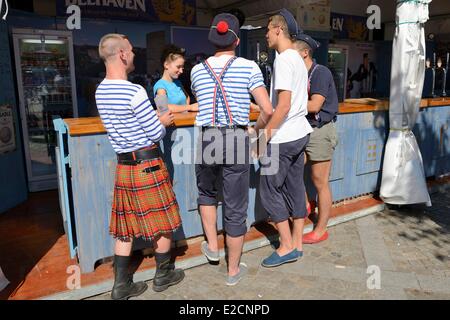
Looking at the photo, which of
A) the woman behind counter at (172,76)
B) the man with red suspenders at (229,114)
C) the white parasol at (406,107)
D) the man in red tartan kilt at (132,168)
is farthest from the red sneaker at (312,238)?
the woman behind counter at (172,76)

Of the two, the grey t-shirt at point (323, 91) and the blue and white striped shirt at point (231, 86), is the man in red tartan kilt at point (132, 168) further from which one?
the grey t-shirt at point (323, 91)

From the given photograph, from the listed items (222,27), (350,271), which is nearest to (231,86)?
(222,27)

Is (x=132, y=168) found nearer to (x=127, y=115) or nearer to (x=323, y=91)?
(x=127, y=115)

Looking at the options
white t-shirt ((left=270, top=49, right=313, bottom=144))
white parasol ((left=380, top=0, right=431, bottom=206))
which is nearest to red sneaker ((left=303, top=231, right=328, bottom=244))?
white t-shirt ((left=270, top=49, right=313, bottom=144))

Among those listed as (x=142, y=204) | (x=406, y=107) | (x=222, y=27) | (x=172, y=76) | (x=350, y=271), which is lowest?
(x=350, y=271)

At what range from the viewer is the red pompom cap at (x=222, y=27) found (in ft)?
8.54

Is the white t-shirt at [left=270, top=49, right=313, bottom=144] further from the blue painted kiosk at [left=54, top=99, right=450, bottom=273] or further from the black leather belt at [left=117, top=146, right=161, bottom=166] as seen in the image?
the black leather belt at [left=117, top=146, right=161, bottom=166]

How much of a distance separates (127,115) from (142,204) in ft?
2.01

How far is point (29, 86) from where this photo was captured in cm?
520

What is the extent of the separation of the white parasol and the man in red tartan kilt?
9.20ft

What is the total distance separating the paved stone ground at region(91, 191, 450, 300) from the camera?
2.83 meters

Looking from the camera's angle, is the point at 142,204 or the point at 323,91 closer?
the point at 142,204

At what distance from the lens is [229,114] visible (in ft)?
8.74
